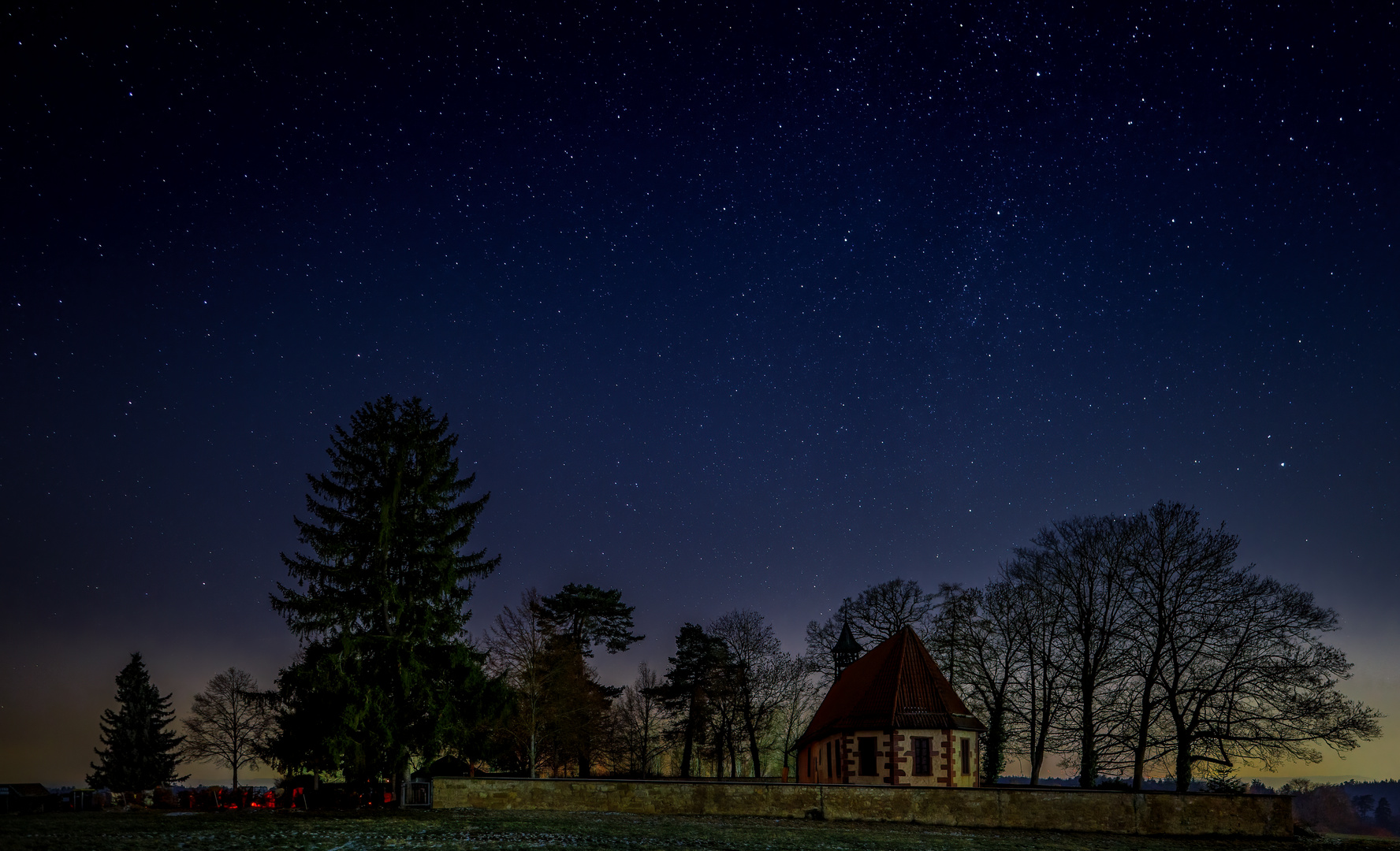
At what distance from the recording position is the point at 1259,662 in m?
34.9

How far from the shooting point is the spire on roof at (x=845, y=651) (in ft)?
181

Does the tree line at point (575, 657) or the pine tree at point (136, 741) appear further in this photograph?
the pine tree at point (136, 741)

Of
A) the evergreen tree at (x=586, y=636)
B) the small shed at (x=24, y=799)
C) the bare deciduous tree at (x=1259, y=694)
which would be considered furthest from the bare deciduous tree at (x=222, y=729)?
the bare deciduous tree at (x=1259, y=694)

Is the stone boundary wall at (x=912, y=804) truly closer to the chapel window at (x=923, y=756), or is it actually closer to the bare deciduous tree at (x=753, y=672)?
the chapel window at (x=923, y=756)

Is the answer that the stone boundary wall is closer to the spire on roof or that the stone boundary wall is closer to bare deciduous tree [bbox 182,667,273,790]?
the spire on roof

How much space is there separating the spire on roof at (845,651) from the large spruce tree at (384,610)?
30.0 metres

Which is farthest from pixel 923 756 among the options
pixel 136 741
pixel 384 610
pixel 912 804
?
pixel 136 741

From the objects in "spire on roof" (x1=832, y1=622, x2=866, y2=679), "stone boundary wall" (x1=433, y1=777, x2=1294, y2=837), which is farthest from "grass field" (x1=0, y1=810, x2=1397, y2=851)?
"spire on roof" (x1=832, y1=622, x2=866, y2=679)

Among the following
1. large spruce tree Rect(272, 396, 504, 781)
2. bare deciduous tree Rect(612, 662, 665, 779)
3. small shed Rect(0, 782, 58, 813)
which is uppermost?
large spruce tree Rect(272, 396, 504, 781)

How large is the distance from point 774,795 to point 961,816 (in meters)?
5.89

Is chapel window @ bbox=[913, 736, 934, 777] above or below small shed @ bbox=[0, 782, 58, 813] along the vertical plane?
below

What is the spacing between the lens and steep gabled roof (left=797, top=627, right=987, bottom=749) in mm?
38844

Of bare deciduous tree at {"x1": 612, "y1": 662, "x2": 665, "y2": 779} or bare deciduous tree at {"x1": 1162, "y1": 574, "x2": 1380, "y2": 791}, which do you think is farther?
bare deciduous tree at {"x1": 612, "y1": 662, "x2": 665, "y2": 779}

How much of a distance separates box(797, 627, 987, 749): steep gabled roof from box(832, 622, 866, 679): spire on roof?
9.56 m
